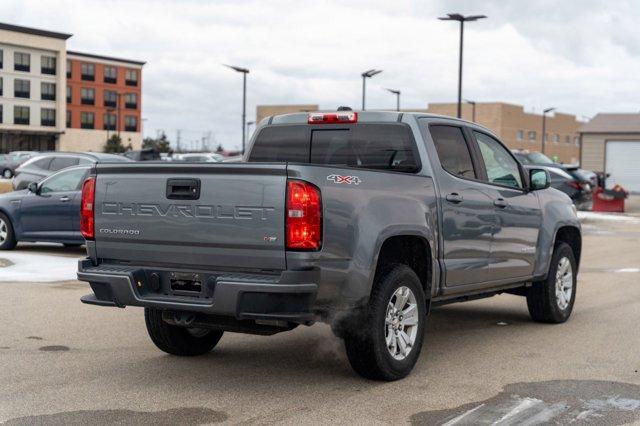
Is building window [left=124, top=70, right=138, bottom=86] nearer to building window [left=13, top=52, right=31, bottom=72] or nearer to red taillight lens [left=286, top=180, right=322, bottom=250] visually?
building window [left=13, top=52, right=31, bottom=72]

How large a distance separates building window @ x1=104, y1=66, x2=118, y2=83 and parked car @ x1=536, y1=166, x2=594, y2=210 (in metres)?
83.0

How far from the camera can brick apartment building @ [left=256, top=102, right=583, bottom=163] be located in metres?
102

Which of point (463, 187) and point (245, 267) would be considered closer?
point (245, 267)

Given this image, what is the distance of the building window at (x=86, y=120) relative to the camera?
341ft

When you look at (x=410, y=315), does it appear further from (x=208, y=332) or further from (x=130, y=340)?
(x=130, y=340)

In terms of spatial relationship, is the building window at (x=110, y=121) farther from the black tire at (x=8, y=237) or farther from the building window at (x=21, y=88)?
the black tire at (x=8, y=237)

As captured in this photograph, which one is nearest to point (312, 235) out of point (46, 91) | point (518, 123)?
point (46, 91)

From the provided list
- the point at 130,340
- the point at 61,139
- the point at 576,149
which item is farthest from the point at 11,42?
the point at 130,340

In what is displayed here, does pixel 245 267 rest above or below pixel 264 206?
below

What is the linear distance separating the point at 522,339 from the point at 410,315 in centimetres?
210

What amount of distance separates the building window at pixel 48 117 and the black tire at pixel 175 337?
91.0m

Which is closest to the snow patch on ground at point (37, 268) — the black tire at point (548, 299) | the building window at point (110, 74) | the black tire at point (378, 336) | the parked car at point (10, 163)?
the black tire at point (548, 299)

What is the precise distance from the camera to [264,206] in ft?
18.5

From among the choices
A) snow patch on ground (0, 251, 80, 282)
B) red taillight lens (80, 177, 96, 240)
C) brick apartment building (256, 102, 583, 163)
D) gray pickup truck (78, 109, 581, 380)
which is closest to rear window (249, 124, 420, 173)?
gray pickup truck (78, 109, 581, 380)
